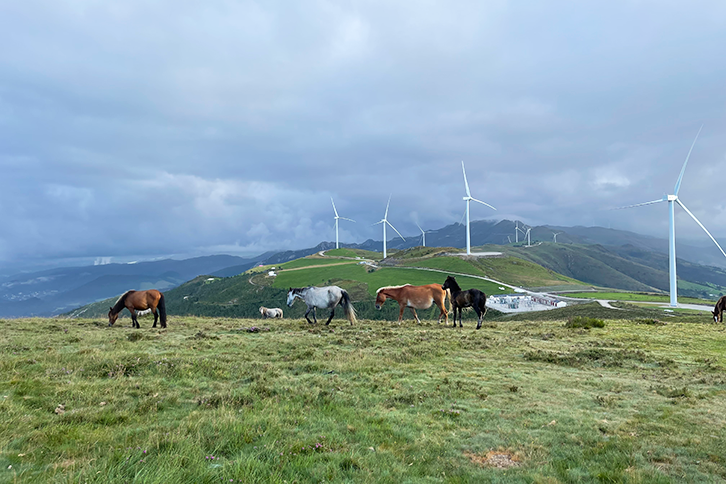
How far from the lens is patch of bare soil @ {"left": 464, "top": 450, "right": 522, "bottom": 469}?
580cm

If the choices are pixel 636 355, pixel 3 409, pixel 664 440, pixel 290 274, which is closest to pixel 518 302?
pixel 636 355

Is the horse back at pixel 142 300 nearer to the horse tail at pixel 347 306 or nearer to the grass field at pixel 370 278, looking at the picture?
the horse tail at pixel 347 306

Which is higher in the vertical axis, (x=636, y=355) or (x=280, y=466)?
(x=280, y=466)

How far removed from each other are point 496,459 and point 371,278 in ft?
356

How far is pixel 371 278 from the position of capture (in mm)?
114125

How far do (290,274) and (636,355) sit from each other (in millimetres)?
133056

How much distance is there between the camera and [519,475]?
5371 millimetres

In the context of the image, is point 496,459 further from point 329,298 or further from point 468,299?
point 468,299

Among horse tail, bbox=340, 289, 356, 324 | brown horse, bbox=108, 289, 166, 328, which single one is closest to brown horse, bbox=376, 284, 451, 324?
horse tail, bbox=340, 289, 356, 324

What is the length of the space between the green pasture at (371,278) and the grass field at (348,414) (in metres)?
80.4

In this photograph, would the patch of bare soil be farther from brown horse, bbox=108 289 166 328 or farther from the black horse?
brown horse, bbox=108 289 166 328

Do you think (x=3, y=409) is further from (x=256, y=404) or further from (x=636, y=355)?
(x=636, y=355)

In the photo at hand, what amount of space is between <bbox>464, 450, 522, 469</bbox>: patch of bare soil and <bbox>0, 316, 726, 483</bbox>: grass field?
0.04 metres

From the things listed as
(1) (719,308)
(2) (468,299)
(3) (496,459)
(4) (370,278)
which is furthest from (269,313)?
(4) (370,278)
